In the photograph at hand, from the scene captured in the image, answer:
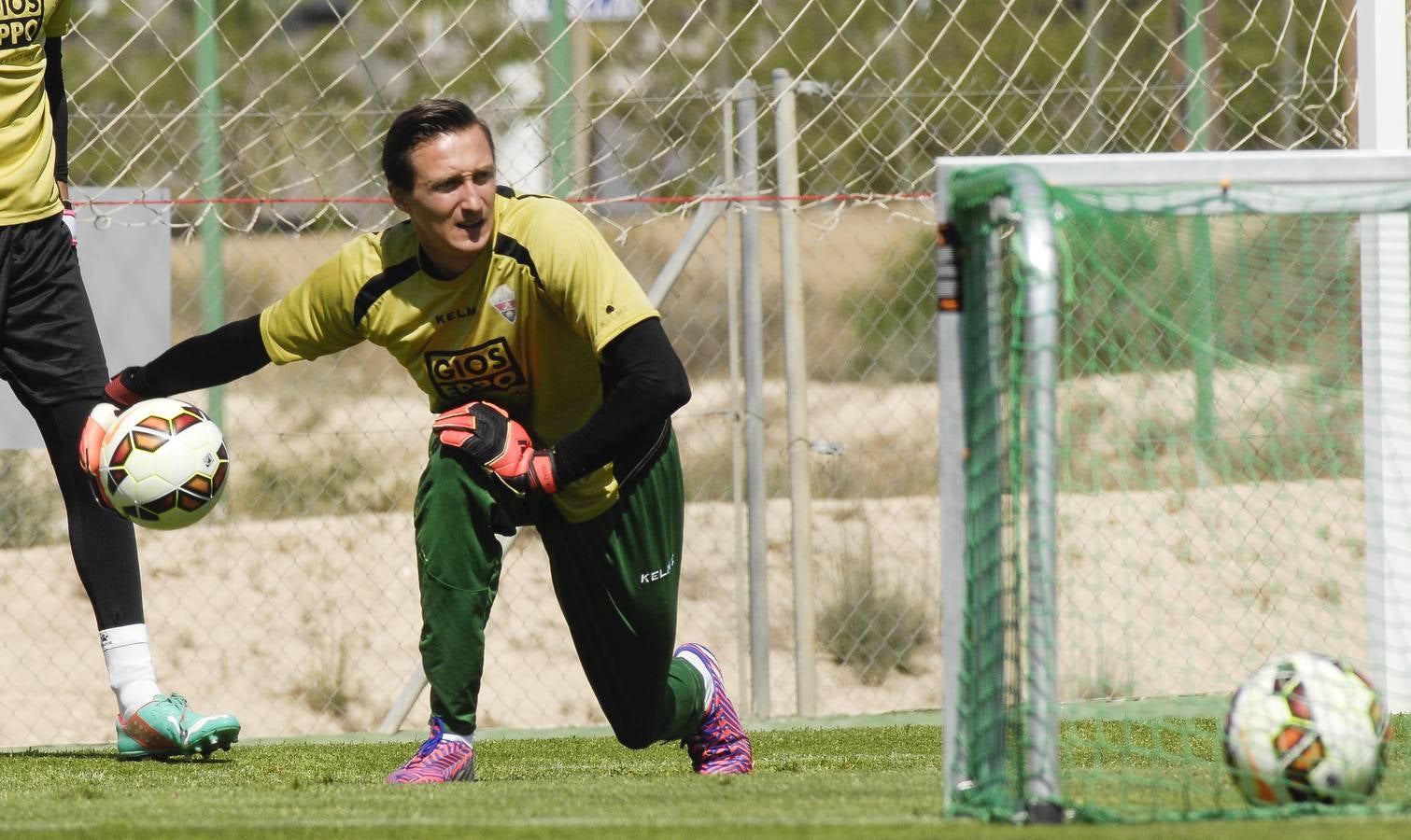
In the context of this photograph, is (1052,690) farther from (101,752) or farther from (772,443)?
(772,443)

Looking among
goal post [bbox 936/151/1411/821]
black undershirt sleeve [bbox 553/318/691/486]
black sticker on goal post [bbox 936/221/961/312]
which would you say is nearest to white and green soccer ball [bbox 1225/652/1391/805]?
goal post [bbox 936/151/1411/821]

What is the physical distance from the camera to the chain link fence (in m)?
7.10

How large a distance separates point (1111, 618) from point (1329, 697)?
14.6 feet

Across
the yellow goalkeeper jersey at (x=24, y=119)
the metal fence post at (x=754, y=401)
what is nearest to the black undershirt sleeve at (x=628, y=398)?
the yellow goalkeeper jersey at (x=24, y=119)

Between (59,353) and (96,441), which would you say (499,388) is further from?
(59,353)

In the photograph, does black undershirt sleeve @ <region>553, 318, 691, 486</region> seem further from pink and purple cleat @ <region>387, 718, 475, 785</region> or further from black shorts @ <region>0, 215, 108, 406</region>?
black shorts @ <region>0, 215, 108, 406</region>

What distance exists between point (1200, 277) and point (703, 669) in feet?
6.69

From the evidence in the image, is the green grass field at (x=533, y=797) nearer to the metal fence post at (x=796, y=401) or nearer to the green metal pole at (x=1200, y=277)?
the metal fence post at (x=796, y=401)

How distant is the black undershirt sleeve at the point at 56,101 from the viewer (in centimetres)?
498

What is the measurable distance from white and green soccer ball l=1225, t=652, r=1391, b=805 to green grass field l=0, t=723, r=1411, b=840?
6.8 inches

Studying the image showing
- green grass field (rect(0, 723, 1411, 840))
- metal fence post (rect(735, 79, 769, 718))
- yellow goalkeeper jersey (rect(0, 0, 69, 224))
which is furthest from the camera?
metal fence post (rect(735, 79, 769, 718))

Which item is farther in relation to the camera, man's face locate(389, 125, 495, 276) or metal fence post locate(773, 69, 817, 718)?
metal fence post locate(773, 69, 817, 718)

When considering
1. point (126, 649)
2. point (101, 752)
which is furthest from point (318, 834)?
point (101, 752)

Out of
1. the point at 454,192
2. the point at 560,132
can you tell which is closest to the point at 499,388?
the point at 454,192
